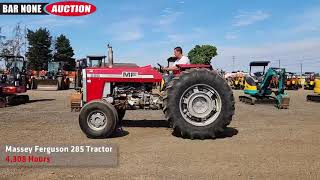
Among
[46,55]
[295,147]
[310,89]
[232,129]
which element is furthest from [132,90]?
[46,55]

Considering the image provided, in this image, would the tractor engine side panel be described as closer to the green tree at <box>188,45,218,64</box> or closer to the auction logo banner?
the auction logo banner

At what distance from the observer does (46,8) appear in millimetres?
13727

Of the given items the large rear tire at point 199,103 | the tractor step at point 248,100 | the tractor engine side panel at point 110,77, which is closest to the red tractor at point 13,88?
the tractor engine side panel at point 110,77

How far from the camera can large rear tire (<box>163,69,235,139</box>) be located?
862 centimetres

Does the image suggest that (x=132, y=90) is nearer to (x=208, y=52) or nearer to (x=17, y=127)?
(x=17, y=127)

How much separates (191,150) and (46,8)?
868 cm

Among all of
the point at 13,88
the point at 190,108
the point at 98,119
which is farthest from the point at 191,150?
the point at 13,88

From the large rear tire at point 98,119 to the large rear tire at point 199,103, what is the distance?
46.0 inches

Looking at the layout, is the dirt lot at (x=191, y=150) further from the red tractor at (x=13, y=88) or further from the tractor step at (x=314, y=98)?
the tractor step at (x=314, y=98)

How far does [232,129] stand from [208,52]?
8938 centimetres

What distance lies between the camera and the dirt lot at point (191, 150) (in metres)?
5.73

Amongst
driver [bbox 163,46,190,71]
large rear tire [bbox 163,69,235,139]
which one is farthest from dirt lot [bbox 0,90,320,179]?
driver [bbox 163,46,190,71]

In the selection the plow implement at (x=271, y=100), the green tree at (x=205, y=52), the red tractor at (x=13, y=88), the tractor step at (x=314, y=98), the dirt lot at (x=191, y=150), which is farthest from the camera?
the green tree at (x=205, y=52)

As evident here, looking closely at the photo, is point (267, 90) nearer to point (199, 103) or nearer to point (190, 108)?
point (199, 103)
